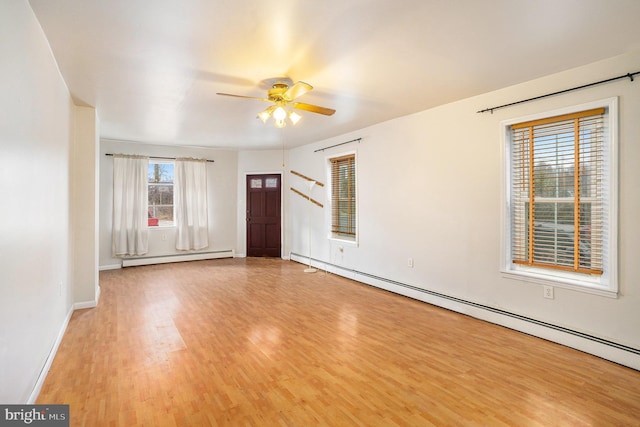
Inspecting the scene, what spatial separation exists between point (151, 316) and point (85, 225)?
1534 mm

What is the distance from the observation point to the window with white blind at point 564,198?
118 inches

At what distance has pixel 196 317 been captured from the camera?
4012mm

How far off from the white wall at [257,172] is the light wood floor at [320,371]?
378 cm

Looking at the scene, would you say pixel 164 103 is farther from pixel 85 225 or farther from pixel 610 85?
pixel 610 85

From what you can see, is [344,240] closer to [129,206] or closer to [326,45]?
[326,45]

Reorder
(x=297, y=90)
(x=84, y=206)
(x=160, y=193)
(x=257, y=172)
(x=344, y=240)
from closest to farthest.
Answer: (x=297, y=90)
(x=84, y=206)
(x=344, y=240)
(x=160, y=193)
(x=257, y=172)

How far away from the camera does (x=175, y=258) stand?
7574 millimetres

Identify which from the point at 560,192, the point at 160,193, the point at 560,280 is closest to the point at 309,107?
the point at 560,192

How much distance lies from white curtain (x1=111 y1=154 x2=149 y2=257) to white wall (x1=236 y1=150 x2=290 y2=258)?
208 centimetres

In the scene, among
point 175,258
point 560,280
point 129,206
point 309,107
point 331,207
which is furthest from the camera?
point 175,258

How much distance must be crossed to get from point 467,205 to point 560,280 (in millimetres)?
1238

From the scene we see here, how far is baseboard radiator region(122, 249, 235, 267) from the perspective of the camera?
7070 millimetres

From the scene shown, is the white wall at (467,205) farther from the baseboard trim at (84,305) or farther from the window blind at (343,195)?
the baseboard trim at (84,305)

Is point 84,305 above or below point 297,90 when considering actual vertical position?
below
